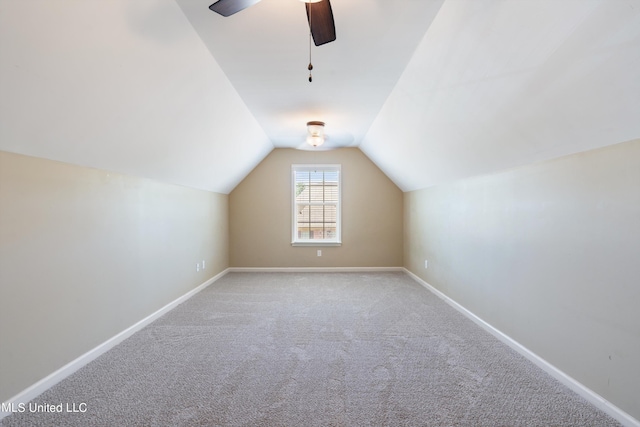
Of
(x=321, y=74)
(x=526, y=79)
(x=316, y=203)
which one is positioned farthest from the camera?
(x=316, y=203)

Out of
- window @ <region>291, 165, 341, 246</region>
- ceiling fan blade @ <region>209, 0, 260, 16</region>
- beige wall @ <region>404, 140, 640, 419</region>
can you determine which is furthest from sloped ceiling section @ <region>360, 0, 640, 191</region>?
window @ <region>291, 165, 341, 246</region>

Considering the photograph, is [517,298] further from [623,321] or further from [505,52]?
[505,52]

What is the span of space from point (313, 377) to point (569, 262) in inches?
76.7

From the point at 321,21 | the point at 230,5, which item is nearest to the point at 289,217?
the point at 321,21

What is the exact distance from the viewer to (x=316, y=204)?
20.0 feet

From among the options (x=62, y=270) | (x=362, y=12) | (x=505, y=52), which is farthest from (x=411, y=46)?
(x=62, y=270)

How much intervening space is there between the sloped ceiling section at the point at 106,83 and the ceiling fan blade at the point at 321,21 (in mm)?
850

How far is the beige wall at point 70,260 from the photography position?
1863 mm

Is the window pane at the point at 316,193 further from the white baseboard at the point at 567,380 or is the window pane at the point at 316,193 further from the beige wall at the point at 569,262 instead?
the white baseboard at the point at 567,380

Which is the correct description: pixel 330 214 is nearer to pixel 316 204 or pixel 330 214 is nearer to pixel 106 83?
pixel 316 204

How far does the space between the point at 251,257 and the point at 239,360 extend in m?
3.54

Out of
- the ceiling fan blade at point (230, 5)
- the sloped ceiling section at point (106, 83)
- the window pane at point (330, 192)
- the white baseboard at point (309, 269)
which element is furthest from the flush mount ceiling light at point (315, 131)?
the white baseboard at point (309, 269)

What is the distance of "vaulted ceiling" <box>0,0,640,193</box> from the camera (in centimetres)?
148

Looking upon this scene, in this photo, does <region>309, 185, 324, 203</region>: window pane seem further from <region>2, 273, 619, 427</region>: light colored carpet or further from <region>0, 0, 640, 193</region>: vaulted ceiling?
<region>2, 273, 619, 427</region>: light colored carpet
